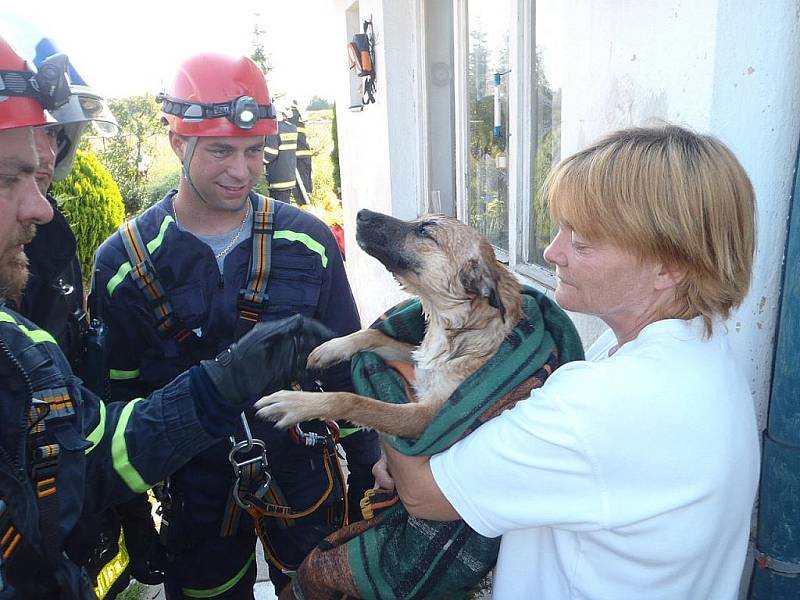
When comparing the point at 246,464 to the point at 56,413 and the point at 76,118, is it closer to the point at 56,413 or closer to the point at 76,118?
the point at 56,413

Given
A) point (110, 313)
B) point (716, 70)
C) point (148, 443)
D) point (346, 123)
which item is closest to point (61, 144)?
point (110, 313)

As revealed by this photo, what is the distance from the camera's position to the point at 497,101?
14.2 feet

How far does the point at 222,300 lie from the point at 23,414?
3.56 feet

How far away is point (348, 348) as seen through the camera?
2.31 m

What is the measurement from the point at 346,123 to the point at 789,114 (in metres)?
6.75

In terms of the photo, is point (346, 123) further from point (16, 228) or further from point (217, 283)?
point (16, 228)

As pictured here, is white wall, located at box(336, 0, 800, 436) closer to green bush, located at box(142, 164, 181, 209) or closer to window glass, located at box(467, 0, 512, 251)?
window glass, located at box(467, 0, 512, 251)

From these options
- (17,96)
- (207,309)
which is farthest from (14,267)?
(207,309)

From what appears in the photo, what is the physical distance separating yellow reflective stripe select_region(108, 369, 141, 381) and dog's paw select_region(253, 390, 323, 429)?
825 millimetres

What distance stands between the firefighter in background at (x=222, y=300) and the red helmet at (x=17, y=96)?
0.76m

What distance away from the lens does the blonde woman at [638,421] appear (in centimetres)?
118

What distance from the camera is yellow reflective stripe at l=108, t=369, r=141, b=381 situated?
2.50 m

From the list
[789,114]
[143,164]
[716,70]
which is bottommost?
[143,164]

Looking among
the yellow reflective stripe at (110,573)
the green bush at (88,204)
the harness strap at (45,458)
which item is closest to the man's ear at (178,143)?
the harness strap at (45,458)
